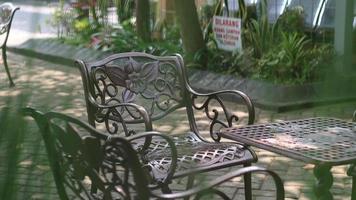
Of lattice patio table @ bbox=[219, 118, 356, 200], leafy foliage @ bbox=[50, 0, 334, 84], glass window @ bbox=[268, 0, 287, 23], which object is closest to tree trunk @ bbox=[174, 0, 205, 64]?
leafy foliage @ bbox=[50, 0, 334, 84]

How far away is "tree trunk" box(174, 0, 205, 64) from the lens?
8.71 metres

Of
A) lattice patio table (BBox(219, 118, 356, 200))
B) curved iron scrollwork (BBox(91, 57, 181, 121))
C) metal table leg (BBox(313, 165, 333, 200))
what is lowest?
lattice patio table (BBox(219, 118, 356, 200))

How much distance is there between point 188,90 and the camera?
3795mm

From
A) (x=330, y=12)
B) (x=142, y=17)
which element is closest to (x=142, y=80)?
(x=330, y=12)

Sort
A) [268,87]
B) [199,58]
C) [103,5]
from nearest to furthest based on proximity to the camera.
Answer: [268,87] → [199,58] → [103,5]

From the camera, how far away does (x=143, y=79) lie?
13.2 feet

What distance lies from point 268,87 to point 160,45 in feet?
8.93

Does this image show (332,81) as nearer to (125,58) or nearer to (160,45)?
(125,58)

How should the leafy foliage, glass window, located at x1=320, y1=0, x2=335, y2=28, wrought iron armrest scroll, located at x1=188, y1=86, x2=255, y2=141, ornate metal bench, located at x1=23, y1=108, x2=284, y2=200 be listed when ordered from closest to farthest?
ornate metal bench, located at x1=23, y1=108, x2=284, y2=200 < glass window, located at x1=320, y1=0, x2=335, y2=28 < wrought iron armrest scroll, located at x1=188, y1=86, x2=255, y2=141 < the leafy foliage

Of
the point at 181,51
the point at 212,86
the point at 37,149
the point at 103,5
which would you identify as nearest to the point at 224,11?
the point at 181,51

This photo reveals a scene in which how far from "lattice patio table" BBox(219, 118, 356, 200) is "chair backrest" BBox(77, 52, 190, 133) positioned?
742 mm

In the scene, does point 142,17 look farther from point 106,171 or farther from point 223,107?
point 106,171

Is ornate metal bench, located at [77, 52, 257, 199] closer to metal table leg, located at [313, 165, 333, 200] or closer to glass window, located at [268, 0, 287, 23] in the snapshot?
metal table leg, located at [313, 165, 333, 200]

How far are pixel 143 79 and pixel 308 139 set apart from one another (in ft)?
4.37
